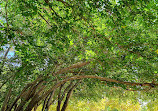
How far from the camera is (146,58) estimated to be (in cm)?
578

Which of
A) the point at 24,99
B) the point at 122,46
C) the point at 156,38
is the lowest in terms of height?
the point at 24,99

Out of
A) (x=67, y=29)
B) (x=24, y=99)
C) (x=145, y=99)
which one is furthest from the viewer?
(x=145, y=99)

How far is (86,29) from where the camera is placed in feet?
17.7

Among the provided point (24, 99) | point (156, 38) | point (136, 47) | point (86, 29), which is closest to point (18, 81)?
point (24, 99)

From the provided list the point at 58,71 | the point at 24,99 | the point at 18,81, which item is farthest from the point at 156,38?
the point at 24,99

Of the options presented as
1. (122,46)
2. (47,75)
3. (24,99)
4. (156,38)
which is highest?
(156,38)

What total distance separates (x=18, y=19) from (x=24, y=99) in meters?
4.03

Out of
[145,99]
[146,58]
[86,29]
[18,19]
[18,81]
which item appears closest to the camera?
[86,29]

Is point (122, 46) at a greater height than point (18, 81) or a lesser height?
greater

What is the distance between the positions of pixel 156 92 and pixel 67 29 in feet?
20.9

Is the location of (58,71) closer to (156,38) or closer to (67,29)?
(67,29)

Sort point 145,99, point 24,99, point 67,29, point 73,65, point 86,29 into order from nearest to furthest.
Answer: point 67,29 < point 86,29 < point 73,65 < point 24,99 < point 145,99

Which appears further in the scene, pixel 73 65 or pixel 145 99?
pixel 145 99

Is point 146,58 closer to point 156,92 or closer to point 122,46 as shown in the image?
point 122,46
